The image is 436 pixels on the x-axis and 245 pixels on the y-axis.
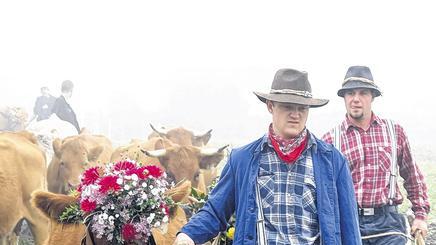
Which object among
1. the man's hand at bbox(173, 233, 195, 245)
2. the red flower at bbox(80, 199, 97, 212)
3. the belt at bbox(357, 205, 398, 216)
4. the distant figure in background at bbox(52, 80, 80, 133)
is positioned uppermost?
the red flower at bbox(80, 199, 97, 212)

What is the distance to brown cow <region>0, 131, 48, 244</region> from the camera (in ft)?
27.0

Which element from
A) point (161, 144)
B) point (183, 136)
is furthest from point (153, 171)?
point (183, 136)

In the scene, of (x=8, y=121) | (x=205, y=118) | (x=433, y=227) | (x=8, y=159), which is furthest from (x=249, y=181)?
(x=205, y=118)

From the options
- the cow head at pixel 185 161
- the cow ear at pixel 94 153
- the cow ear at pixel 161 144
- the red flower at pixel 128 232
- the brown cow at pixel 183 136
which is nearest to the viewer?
the red flower at pixel 128 232

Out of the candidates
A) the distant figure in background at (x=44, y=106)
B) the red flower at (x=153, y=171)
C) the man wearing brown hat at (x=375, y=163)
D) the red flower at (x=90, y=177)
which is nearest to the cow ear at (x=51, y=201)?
the red flower at (x=90, y=177)

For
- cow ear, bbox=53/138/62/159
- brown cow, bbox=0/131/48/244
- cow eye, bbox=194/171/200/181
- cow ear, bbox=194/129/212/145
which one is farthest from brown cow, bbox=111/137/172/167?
cow ear, bbox=194/129/212/145

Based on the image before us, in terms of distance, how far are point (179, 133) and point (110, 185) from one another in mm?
8598

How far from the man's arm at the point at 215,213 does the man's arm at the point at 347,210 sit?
1.95 feet

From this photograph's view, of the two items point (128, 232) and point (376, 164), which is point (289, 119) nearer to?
point (128, 232)

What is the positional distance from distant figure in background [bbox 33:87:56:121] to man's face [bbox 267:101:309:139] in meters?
11.7

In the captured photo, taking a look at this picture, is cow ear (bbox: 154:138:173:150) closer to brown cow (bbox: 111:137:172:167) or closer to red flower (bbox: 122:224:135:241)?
brown cow (bbox: 111:137:172:167)

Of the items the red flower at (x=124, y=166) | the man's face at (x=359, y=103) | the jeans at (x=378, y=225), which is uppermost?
the man's face at (x=359, y=103)

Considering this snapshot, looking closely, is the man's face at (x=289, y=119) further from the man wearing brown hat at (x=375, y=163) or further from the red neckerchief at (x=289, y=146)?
the man wearing brown hat at (x=375, y=163)

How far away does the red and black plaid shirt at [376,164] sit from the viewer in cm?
473
